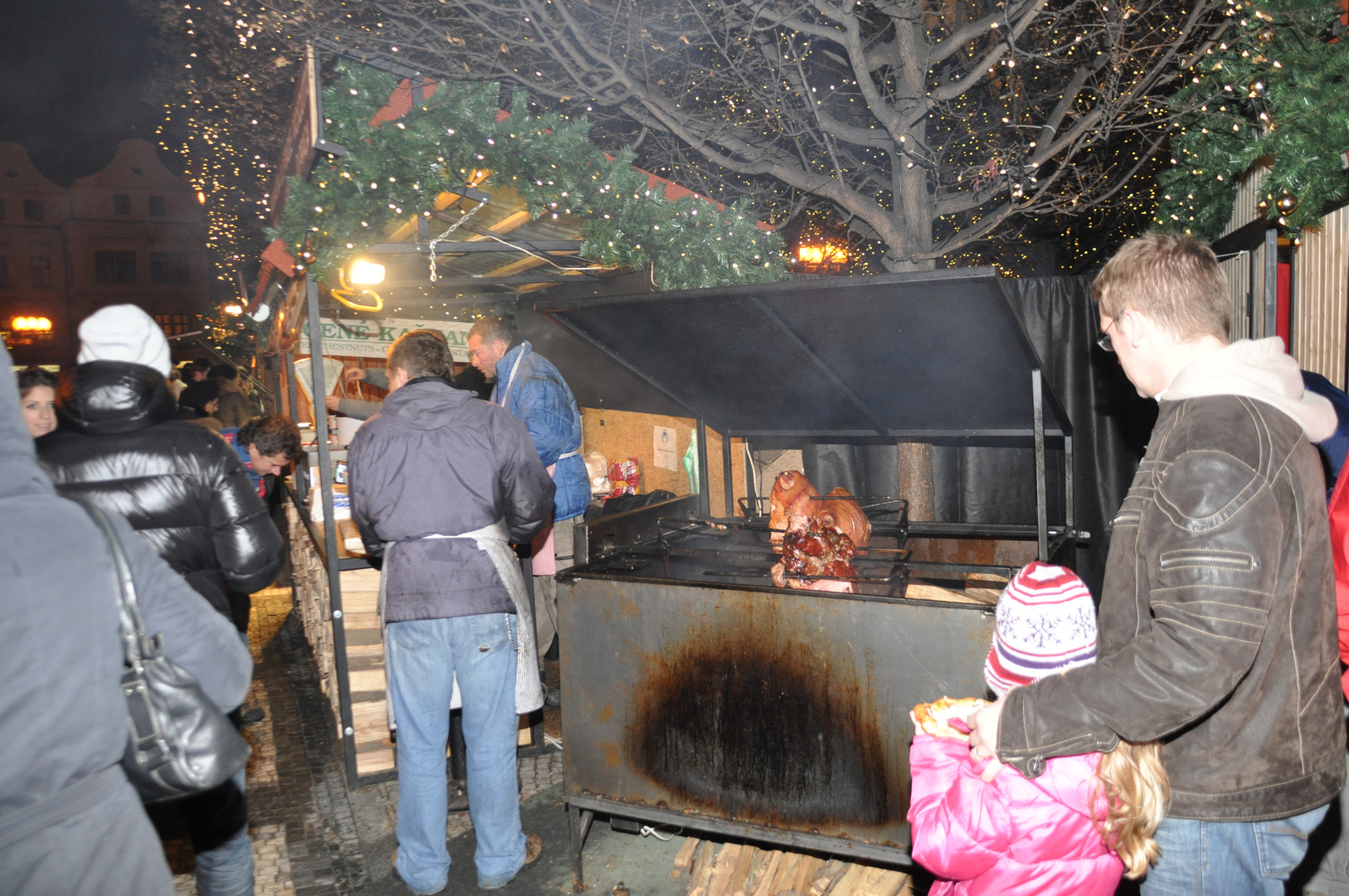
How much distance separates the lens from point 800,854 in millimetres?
3656

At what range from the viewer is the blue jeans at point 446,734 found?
3523 mm

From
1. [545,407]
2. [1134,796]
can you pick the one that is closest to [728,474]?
[545,407]

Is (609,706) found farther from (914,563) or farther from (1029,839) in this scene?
(1029,839)

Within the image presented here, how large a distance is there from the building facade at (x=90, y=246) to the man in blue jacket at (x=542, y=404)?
48201mm

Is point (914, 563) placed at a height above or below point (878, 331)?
below

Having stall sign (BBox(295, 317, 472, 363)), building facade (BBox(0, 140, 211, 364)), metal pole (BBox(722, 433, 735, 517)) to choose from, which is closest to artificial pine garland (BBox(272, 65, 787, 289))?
metal pole (BBox(722, 433, 735, 517))

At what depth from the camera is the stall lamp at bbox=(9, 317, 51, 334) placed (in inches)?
1679

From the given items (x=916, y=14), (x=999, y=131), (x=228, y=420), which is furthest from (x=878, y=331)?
(x=228, y=420)

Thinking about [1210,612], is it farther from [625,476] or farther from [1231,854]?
[625,476]

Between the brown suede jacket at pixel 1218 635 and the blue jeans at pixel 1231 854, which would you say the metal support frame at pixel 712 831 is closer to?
the blue jeans at pixel 1231 854

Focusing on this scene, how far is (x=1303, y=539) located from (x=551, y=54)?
21.4 ft

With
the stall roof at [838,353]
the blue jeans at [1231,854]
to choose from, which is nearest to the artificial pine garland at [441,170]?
the stall roof at [838,353]

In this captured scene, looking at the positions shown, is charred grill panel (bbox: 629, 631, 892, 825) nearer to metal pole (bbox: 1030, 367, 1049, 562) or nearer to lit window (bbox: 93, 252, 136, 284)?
metal pole (bbox: 1030, 367, 1049, 562)

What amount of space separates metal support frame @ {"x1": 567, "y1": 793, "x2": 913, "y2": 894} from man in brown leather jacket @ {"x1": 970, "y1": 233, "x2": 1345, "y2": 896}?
1369 millimetres
